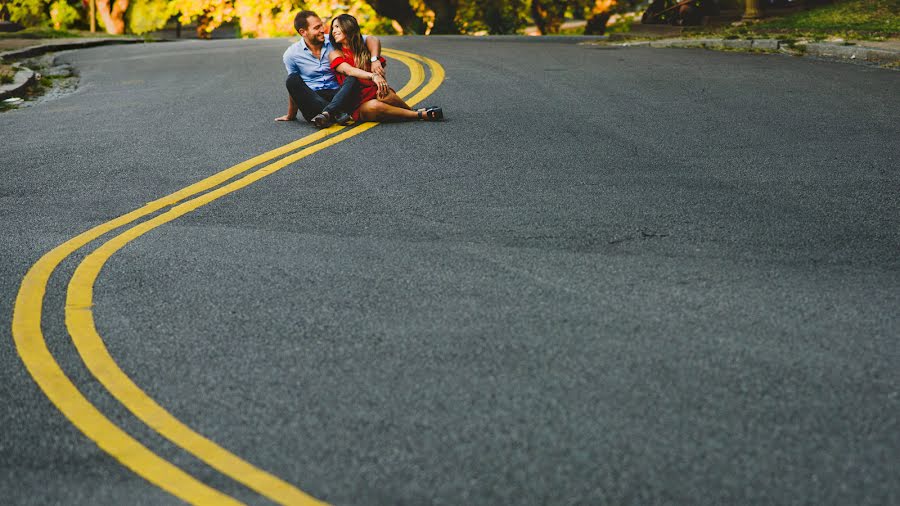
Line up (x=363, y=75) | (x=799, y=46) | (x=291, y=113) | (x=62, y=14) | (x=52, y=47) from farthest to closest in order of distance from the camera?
1. (x=62, y=14)
2. (x=52, y=47)
3. (x=799, y=46)
4. (x=291, y=113)
5. (x=363, y=75)

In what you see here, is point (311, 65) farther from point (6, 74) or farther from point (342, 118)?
point (6, 74)

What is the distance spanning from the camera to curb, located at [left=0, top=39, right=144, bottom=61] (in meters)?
18.7

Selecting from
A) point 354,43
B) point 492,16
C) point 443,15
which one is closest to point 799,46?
point 354,43

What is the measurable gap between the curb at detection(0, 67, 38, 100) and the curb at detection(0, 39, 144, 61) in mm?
3767

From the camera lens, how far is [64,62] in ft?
58.2

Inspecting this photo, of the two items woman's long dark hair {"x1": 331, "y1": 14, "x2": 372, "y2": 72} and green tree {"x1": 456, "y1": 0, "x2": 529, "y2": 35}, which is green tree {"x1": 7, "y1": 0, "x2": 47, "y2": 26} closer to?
green tree {"x1": 456, "y1": 0, "x2": 529, "y2": 35}

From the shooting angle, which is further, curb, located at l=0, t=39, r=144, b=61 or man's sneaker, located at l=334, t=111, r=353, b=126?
curb, located at l=0, t=39, r=144, b=61

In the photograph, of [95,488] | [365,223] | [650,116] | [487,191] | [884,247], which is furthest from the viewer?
[650,116]

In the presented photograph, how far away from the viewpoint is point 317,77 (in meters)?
9.88

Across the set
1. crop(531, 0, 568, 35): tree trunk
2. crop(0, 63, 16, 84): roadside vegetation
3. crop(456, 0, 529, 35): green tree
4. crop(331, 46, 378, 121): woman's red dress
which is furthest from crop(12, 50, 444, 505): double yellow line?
crop(456, 0, 529, 35): green tree

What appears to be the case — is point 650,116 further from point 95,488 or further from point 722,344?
point 95,488

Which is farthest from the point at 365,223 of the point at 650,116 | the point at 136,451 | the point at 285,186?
the point at 650,116

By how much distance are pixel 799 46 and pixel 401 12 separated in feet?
70.6

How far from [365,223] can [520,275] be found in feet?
4.65
